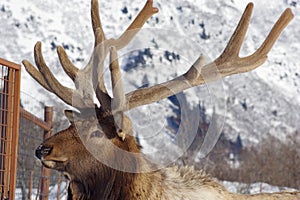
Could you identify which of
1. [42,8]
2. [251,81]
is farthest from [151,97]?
[42,8]

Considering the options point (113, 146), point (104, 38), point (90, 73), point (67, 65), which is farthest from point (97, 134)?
point (67, 65)

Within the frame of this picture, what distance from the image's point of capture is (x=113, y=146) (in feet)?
21.1

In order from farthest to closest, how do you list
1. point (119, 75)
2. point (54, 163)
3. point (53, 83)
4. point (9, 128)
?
point (9, 128)
point (53, 83)
point (54, 163)
point (119, 75)

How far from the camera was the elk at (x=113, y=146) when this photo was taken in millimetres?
6297

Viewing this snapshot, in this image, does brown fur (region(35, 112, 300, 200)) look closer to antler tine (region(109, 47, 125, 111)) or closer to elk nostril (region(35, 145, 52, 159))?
elk nostril (region(35, 145, 52, 159))

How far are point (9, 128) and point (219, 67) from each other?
2036 mm

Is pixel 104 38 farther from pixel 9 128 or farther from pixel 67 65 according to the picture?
pixel 9 128

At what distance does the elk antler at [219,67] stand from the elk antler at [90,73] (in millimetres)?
280

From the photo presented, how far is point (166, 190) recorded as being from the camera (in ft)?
21.3

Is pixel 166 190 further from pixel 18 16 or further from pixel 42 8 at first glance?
pixel 42 8

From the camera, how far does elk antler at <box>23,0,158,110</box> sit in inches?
257

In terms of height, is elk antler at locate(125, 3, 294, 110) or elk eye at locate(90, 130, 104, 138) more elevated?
elk antler at locate(125, 3, 294, 110)

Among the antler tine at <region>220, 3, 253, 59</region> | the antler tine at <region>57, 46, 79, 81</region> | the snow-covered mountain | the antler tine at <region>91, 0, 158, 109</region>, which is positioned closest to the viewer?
the antler tine at <region>91, 0, 158, 109</region>

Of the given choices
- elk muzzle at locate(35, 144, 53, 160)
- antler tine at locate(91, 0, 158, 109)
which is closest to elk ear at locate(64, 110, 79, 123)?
antler tine at locate(91, 0, 158, 109)
